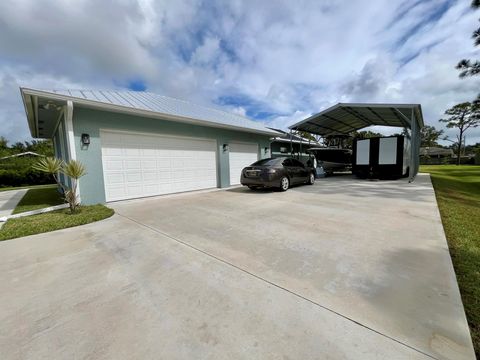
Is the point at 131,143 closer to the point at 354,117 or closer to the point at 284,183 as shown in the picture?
the point at 284,183

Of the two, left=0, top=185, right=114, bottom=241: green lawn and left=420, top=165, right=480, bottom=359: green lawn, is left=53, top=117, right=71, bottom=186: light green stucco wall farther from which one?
left=420, top=165, right=480, bottom=359: green lawn

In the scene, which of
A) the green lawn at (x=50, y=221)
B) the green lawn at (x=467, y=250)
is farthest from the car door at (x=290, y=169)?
the green lawn at (x=50, y=221)

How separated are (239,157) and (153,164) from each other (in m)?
4.65

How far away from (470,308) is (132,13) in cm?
1102

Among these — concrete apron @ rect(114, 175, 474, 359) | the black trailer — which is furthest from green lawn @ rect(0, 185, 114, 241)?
the black trailer

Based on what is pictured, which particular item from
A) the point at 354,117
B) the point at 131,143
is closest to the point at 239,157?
the point at 131,143

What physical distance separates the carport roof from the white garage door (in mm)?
4619

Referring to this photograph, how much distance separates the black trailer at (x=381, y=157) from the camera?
38.6 feet

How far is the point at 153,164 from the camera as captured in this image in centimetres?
780

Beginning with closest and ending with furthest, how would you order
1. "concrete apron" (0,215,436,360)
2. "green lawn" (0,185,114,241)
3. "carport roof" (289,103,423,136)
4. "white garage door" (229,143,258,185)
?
1. "concrete apron" (0,215,436,360)
2. "green lawn" (0,185,114,241)
3. "white garage door" (229,143,258,185)
4. "carport roof" (289,103,423,136)

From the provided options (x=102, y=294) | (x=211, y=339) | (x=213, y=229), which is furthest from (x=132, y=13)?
(x=211, y=339)

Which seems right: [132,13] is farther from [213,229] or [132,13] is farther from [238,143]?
[213,229]

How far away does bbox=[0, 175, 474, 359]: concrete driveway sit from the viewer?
1526mm

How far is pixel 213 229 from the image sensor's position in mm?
4148
